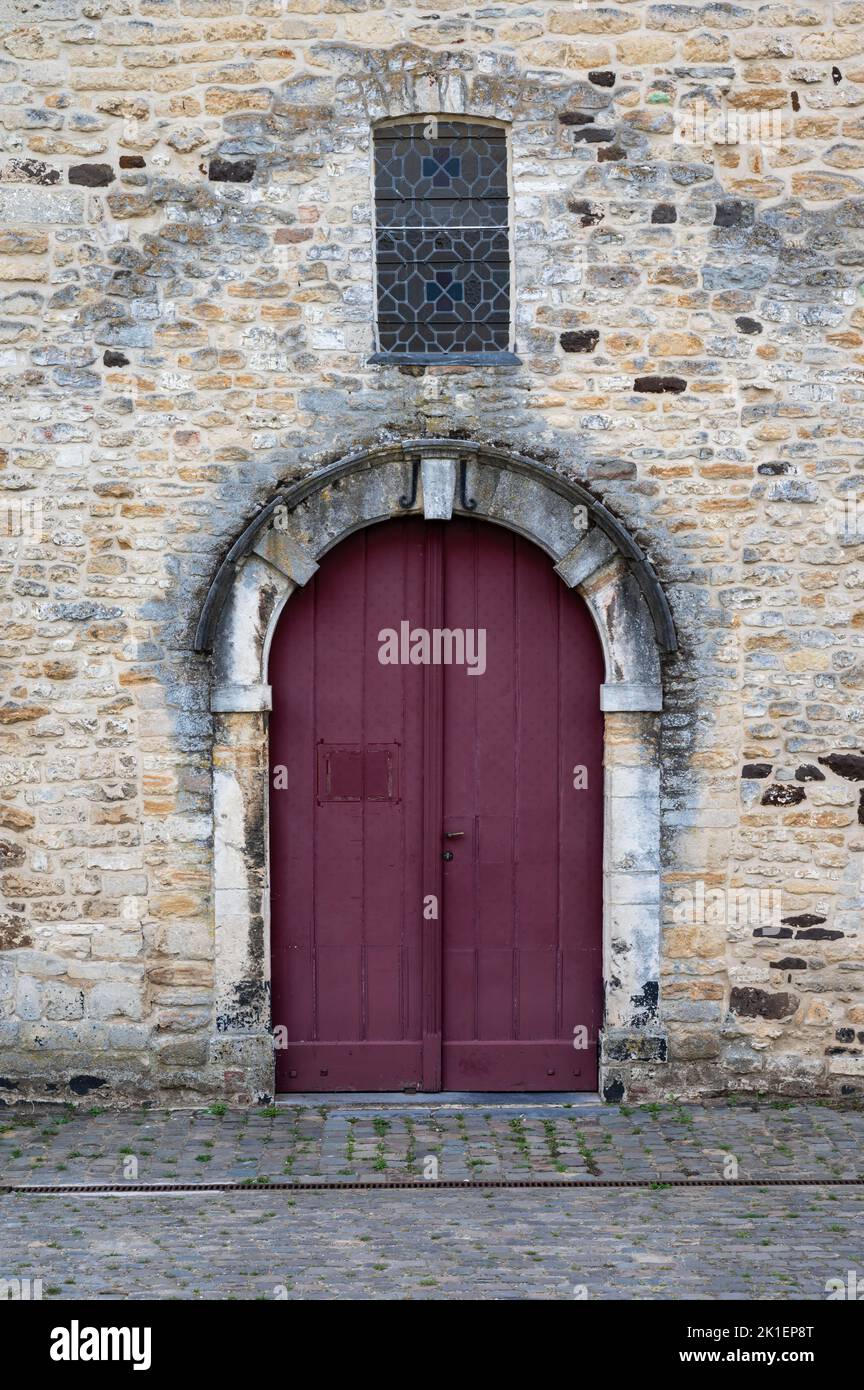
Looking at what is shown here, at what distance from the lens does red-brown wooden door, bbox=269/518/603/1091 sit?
22.2ft

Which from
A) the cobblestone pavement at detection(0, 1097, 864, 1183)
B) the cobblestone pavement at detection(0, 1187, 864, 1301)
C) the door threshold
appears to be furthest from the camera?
the door threshold

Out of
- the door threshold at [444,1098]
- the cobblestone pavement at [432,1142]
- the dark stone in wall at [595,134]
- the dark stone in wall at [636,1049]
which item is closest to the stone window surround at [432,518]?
the dark stone in wall at [636,1049]

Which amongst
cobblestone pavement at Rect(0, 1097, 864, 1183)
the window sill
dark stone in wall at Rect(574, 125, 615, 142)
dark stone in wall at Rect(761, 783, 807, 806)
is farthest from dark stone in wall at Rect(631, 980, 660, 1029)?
dark stone in wall at Rect(574, 125, 615, 142)

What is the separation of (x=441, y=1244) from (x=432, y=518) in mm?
3097

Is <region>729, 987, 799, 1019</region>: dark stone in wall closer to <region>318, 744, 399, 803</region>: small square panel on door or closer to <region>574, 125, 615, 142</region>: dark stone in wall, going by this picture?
<region>318, 744, 399, 803</region>: small square panel on door

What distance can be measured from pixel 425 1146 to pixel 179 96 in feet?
15.4

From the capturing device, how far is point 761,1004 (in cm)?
665

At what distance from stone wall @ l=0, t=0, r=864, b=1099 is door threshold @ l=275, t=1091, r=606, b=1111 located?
12.3 inches

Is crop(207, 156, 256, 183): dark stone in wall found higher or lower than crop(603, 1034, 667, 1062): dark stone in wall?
higher

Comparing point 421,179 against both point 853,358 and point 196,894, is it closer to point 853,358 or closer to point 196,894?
point 853,358

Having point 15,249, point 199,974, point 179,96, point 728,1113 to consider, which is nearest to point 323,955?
point 199,974

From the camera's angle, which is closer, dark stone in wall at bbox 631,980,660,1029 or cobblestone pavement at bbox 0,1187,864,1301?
cobblestone pavement at bbox 0,1187,864,1301

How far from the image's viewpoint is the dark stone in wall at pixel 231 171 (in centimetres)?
651

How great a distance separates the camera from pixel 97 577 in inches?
259
